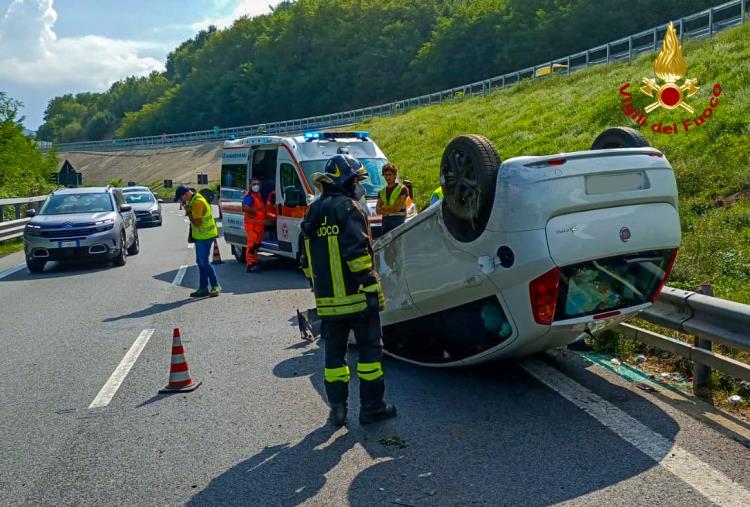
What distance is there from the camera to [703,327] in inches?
206

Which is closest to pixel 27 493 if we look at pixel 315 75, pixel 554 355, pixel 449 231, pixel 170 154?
pixel 449 231

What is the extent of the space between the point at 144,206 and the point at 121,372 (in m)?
21.6

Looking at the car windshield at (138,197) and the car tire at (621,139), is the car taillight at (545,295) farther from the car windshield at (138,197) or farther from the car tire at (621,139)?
the car windshield at (138,197)

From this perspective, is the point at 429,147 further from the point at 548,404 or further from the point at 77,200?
the point at 548,404

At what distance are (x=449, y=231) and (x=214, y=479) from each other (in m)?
2.41

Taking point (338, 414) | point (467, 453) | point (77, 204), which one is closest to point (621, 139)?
point (467, 453)

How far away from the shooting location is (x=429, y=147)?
28469 mm

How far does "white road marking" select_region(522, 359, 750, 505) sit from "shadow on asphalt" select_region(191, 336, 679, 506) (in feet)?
0.24

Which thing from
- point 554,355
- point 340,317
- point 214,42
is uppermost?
point 214,42

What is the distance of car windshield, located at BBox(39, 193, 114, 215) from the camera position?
1548 cm

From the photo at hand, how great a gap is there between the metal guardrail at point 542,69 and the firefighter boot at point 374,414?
80.4 ft

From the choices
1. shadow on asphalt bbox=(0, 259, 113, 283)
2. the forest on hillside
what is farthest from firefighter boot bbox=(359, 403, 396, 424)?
the forest on hillside

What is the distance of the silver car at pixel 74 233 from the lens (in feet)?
46.8

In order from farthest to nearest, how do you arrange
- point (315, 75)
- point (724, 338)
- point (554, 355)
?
point (315, 75) < point (554, 355) < point (724, 338)
